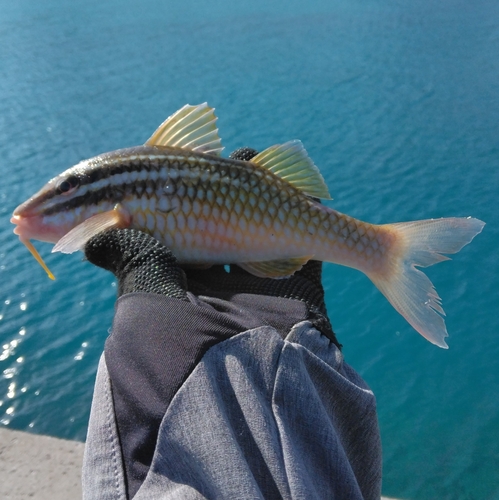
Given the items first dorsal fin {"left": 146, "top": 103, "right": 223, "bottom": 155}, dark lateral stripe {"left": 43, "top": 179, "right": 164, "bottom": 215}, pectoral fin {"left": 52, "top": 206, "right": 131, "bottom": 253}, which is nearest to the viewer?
pectoral fin {"left": 52, "top": 206, "right": 131, "bottom": 253}

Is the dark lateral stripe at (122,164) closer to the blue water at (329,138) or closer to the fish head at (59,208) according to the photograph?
the fish head at (59,208)

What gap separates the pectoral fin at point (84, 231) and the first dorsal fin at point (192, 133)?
1.06 ft

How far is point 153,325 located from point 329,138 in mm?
6360

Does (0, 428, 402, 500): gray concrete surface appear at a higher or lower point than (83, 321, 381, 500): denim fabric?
lower

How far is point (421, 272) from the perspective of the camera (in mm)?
1706

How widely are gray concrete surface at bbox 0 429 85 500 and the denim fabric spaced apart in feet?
7.10

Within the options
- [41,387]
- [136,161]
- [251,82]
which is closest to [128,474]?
[136,161]

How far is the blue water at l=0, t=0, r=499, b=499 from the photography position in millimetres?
4094

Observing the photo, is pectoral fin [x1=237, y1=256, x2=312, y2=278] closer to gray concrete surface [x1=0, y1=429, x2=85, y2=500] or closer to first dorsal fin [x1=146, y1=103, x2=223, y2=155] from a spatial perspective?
first dorsal fin [x1=146, y1=103, x2=223, y2=155]

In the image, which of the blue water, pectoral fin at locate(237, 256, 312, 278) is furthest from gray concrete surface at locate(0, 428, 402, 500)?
pectoral fin at locate(237, 256, 312, 278)

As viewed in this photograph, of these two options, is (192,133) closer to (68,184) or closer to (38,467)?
(68,184)

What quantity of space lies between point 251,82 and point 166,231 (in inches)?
307

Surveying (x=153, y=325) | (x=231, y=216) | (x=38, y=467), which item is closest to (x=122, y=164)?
(x=231, y=216)

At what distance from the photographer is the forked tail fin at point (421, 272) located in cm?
163
